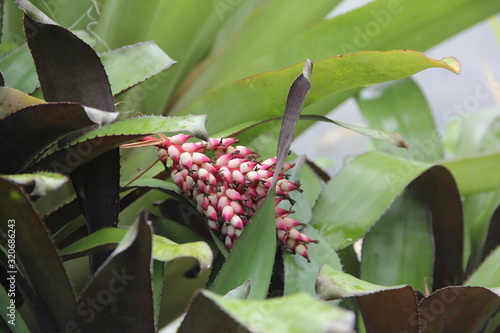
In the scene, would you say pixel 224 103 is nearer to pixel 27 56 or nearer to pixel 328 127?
pixel 27 56

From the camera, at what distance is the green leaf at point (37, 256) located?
440mm

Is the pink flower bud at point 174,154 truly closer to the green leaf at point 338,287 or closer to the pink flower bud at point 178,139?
the pink flower bud at point 178,139

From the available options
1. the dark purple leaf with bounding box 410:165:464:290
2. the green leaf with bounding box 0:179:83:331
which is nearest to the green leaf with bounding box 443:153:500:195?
the dark purple leaf with bounding box 410:165:464:290

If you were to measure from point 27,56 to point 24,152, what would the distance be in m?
0.17

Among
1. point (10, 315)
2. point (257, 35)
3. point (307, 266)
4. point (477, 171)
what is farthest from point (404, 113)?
point (10, 315)

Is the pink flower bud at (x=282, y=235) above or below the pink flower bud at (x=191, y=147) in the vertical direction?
below

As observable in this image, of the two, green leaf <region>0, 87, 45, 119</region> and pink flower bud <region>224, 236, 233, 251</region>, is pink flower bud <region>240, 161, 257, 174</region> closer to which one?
pink flower bud <region>224, 236, 233, 251</region>

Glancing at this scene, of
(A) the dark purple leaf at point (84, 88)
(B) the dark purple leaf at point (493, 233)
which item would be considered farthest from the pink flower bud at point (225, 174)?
(B) the dark purple leaf at point (493, 233)

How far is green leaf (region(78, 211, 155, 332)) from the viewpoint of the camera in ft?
1.36

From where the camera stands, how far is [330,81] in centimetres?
61

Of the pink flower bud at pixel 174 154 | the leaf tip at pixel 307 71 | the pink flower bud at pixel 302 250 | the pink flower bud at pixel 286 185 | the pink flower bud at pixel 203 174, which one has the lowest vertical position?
the pink flower bud at pixel 302 250
